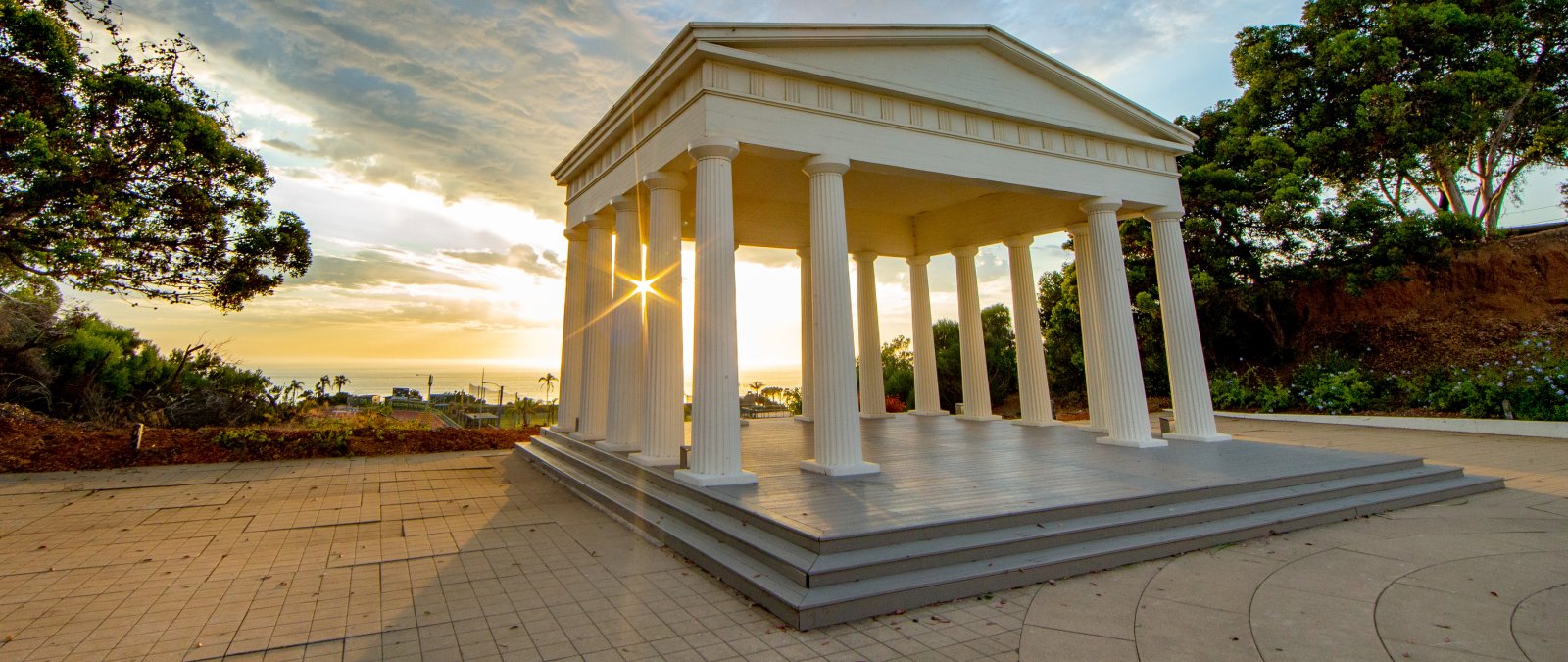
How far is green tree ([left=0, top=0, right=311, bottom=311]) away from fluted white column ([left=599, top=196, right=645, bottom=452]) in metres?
8.96

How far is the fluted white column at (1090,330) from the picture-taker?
1163 cm

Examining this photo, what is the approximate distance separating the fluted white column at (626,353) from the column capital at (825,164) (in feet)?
10.8

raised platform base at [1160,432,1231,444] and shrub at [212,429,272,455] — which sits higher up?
shrub at [212,429,272,455]

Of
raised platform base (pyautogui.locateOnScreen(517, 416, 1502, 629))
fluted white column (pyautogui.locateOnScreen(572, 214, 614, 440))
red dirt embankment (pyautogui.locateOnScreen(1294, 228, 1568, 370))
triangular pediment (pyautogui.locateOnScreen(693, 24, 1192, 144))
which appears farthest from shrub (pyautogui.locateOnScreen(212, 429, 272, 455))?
red dirt embankment (pyautogui.locateOnScreen(1294, 228, 1568, 370))

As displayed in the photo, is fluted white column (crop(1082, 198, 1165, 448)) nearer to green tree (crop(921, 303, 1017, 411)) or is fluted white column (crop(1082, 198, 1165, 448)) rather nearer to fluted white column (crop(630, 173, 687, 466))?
fluted white column (crop(630, 173, 687, 466))

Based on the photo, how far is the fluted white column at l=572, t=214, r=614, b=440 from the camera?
11.0 metres

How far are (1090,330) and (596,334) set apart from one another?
965 cm

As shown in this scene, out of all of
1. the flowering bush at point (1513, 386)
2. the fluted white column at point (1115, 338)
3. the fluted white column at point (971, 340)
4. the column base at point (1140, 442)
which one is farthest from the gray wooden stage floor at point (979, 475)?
the flowering bush at point (1513, 386)

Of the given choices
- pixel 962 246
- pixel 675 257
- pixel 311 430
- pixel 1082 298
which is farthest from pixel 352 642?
pixel 962 246

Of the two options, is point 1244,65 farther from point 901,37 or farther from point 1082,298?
point 901,37

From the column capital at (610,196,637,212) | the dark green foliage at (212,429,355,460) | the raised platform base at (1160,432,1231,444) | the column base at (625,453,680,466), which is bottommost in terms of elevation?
the raised platform base at (1160,432,1231,444)

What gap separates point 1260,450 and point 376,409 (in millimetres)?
20155

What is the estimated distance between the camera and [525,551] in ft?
19.3

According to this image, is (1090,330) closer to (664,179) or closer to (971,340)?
(971,340)
